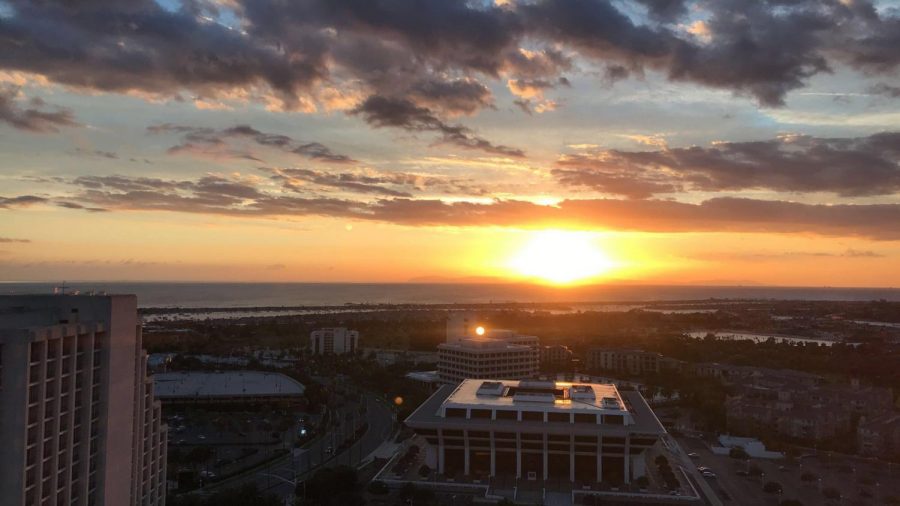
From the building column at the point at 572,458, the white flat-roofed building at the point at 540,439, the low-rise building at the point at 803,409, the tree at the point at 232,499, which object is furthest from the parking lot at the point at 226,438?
the low-rise building at the point at 803,409

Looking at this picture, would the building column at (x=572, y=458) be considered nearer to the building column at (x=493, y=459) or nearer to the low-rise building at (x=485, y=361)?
the building column at (x=493, y=459)

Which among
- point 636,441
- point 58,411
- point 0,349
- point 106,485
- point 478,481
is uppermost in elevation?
point 0,349

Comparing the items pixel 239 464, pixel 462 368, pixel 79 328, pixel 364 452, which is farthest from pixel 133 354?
pixel 462 368

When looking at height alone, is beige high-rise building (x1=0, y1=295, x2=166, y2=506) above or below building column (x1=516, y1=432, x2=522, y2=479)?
above

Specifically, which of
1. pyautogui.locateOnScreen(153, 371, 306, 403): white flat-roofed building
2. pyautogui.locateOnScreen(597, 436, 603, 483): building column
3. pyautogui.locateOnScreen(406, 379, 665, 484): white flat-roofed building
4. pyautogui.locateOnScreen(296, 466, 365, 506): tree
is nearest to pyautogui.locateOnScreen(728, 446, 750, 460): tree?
pyautogui.locateOnScreen(406, 379, 665, 484): white flat-roofed building

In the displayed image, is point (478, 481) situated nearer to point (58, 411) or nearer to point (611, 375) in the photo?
point (58, 411)

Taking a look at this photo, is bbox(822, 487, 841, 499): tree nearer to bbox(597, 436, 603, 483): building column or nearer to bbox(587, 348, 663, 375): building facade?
bbox(597, 436, 603, 483): building column

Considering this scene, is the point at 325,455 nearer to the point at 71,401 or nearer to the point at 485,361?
the point at 71,401
